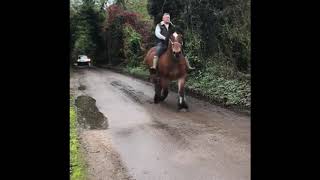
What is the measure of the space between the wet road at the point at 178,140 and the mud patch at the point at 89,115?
0.52 ft

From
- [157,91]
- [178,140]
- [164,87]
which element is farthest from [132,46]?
[178,140]

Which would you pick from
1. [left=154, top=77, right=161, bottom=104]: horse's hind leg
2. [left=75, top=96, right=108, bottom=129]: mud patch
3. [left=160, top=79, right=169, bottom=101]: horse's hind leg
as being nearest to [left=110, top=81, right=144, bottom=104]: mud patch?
[left=154, top=77, right=161, bottom=104]: horse's hind leg

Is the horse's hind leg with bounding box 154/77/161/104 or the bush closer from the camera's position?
the horse's hind leg with bounding box 154/77/161/104

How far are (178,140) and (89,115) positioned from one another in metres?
3.12

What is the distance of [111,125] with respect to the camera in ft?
27.5

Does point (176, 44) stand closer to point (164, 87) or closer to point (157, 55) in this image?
point (157, 55)

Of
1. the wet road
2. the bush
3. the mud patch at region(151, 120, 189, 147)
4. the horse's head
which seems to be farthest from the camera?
the bush

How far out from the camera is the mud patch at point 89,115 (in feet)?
27.5

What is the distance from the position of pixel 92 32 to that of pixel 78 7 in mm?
2461

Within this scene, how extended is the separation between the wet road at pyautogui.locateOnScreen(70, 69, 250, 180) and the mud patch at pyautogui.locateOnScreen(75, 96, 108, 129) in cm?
16

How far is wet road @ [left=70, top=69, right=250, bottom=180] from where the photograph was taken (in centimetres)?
532

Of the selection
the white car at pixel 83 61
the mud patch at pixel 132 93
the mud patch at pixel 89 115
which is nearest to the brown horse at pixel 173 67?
the mud patch at pixel 132 93

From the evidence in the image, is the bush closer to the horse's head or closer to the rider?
the rider
